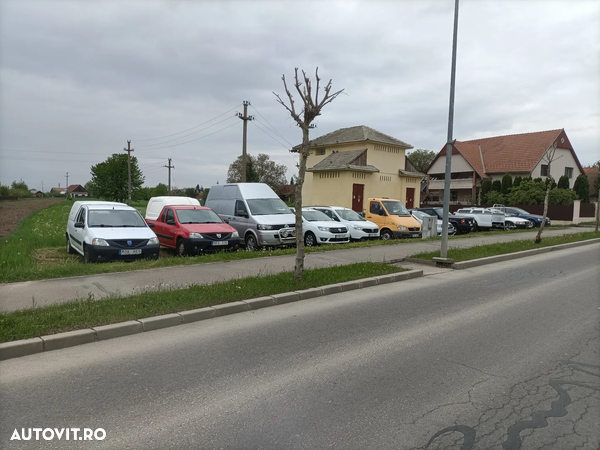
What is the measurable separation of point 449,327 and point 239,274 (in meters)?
4.76

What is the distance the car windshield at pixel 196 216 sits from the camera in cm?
1371

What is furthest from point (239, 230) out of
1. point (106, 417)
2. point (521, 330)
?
point (106, 417)

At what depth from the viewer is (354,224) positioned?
17.4 m

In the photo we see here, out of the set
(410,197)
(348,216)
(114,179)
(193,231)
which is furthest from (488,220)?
(114,179)

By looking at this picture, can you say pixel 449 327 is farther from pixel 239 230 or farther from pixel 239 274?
pixel 239 230

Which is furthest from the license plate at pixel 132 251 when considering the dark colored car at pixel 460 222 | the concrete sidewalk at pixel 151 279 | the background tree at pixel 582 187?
the background tree at pixel 582 187

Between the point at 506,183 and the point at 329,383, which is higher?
the point at 506,183

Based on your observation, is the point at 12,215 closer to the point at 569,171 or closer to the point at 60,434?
the point at 60,434

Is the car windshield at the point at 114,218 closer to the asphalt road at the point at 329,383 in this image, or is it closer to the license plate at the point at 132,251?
the license plate at the point at 132,251

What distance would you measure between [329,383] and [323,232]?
1148 cm

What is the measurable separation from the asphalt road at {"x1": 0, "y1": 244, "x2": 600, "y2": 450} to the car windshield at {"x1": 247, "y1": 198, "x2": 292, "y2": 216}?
8.27m

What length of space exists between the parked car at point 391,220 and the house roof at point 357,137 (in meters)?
16.7

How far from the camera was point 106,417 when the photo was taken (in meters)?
3.56

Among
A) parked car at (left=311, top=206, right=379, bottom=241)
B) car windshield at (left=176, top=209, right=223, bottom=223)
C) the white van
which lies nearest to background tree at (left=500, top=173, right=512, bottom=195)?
parked car at (left=311, top=206, right=379, bottom=241)
